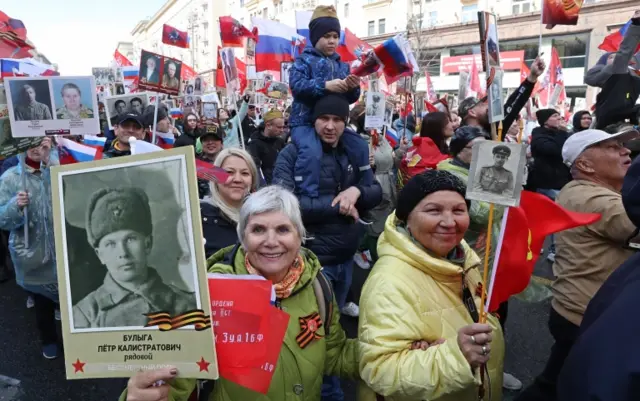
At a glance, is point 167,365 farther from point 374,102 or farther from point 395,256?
point 374,102

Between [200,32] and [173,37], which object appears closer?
[173,37]

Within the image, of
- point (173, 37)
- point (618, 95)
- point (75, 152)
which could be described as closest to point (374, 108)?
point (618, 95)

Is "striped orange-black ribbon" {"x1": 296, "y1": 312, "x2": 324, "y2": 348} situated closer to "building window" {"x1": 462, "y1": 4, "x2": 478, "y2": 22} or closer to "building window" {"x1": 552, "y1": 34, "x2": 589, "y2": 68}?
"building window" {"x1": 552, "y1": 34, "x2": 589, "y2": 68}

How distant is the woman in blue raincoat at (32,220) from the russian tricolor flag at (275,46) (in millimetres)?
6267

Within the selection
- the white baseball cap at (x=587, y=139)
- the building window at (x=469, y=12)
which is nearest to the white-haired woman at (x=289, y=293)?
the white baseball cap at (x=587, y=139)

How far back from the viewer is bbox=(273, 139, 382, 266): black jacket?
3131 millimetres

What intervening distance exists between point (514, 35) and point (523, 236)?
96.2ft

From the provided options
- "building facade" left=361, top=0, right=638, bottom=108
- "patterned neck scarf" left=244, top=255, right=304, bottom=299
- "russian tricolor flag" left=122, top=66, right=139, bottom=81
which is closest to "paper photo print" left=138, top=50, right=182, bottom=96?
"patterned neck scarf" left=244, top=255, right=304, bottom=299

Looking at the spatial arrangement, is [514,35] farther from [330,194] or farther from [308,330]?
[308,330]

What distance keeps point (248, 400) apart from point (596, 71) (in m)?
5.75

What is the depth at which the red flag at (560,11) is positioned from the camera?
19.5 ft

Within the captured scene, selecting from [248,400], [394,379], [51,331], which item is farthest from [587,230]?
[51,331]

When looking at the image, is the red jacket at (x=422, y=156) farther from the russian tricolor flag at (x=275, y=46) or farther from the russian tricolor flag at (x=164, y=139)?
the russian tricolor flag at (x=275, y=46)

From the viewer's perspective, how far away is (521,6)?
88.9ft
